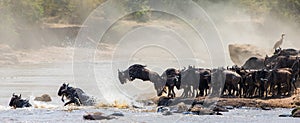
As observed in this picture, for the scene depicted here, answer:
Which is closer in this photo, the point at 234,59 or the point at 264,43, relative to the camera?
the point at 234,59

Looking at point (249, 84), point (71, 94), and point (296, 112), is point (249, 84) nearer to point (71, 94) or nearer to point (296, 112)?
point (296, 112)

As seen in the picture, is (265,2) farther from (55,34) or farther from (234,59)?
(234,59)

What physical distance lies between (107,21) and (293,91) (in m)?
53.2

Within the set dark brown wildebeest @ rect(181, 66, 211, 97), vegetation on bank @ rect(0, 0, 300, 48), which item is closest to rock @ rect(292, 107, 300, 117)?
dark brown wildebeest @ rect(181, 66, 211, 97)

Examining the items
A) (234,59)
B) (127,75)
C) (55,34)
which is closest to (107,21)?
(55,34)

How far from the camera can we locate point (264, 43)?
73.2 metres

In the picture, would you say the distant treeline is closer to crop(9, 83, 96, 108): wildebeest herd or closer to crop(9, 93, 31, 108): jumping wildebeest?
crop(9, 83, 96, 108): wildebeest herd

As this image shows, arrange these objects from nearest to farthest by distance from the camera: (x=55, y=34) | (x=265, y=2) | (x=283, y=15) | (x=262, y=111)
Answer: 1. (x=262, y=111)
2. (x=55, y=34)
3. (x=283, y=15)
4. (x=265, y=2)

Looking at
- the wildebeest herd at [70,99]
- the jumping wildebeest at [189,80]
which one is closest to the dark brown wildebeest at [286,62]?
the jumping wildebeest at [189,80]

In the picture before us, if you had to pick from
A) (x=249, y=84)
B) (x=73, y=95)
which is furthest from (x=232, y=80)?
(x=73, y=95)

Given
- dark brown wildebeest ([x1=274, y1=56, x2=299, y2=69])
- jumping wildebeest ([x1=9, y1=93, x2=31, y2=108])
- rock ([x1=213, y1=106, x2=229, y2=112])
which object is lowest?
rock ([x1=213, y1=106, x2=229, y2=112])

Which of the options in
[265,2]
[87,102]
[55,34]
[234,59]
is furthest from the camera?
[265,2]

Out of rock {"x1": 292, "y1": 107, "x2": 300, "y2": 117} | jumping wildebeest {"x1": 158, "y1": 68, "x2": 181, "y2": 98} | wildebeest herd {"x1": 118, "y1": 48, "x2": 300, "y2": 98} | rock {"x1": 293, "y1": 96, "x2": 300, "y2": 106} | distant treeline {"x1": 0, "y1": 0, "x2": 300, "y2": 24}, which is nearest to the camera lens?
rock {"x1": 292, "y1": 107, "x2": 300, "y2": 117}

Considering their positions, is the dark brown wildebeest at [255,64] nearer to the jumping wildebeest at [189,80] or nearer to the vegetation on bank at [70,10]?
the jumping wildebeest at [189,80]
